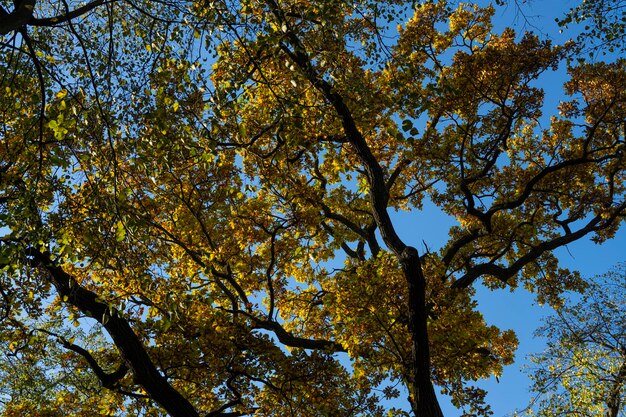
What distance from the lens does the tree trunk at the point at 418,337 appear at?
28.5 ft

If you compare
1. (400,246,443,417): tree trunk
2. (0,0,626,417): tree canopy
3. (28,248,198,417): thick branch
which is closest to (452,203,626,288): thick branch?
(0,0,626,417): tree canopy

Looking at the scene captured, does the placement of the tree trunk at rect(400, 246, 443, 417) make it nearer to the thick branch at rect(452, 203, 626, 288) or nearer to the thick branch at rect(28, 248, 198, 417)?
the thick branch at rect(28, 248, 198, 417)

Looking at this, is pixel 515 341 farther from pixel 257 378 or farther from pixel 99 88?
pixel 99 88

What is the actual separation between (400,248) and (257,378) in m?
4.17

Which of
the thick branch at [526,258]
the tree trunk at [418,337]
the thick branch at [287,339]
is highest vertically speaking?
the thick branch at [526,258]

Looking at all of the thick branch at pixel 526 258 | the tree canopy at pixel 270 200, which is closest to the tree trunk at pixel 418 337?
the tree canopy at pixel 270 200

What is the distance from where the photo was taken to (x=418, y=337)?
28.7 feet

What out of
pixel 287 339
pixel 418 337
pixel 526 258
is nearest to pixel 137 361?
pixel 287 339

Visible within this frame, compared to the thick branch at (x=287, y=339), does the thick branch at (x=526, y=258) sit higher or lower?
higher

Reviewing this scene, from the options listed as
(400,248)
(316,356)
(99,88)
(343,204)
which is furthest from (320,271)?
(99,88)

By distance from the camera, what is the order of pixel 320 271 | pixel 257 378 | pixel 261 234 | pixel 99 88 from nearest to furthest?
pixel 99 88, pixel 257 378, pixel 261 234, pixel 320 271

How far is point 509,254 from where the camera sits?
16.0 metres

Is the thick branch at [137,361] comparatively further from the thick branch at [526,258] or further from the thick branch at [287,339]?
the thick branch at [526,258]

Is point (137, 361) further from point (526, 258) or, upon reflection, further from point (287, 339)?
point (526, 258)
